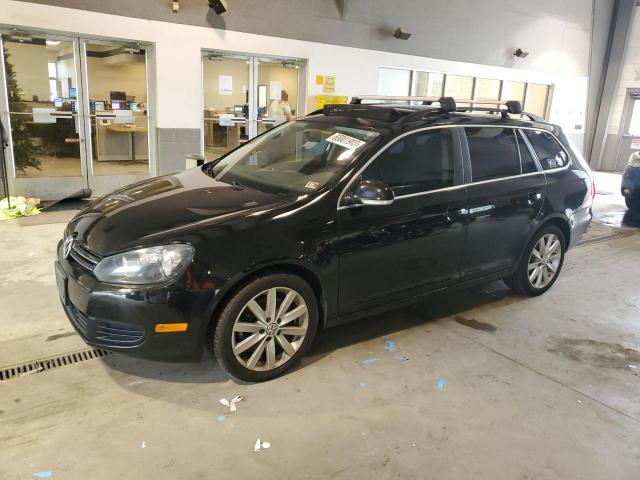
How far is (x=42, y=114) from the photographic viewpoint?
7.61 m

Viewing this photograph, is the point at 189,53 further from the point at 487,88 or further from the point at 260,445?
the point at 487,88

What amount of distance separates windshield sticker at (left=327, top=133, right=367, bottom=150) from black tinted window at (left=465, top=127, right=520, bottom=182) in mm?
994

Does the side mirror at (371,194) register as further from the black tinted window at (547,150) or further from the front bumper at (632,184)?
the front bumper at (632,184)

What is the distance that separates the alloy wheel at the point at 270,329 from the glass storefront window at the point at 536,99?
1254 cm

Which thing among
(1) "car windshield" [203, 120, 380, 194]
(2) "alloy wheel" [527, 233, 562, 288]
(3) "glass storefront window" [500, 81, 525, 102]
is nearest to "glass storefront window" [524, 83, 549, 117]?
(3) "glass storefront window" [500, 81, 525, 102]

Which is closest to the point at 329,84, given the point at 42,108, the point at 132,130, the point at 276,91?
the point at 276,91

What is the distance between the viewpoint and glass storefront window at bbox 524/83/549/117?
1382 cm

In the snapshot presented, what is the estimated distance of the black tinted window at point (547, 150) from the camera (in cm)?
464

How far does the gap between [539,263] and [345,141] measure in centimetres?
234

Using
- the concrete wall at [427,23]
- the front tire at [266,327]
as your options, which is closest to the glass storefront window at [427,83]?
the concrete wall at [427,23]

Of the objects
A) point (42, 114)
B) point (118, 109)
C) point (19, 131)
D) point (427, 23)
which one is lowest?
point (19, 131)

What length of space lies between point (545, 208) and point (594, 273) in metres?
1.75

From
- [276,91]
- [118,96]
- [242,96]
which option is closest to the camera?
[118,96]

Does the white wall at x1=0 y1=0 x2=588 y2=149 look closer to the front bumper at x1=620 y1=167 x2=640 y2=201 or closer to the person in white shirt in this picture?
the person in white shirt
